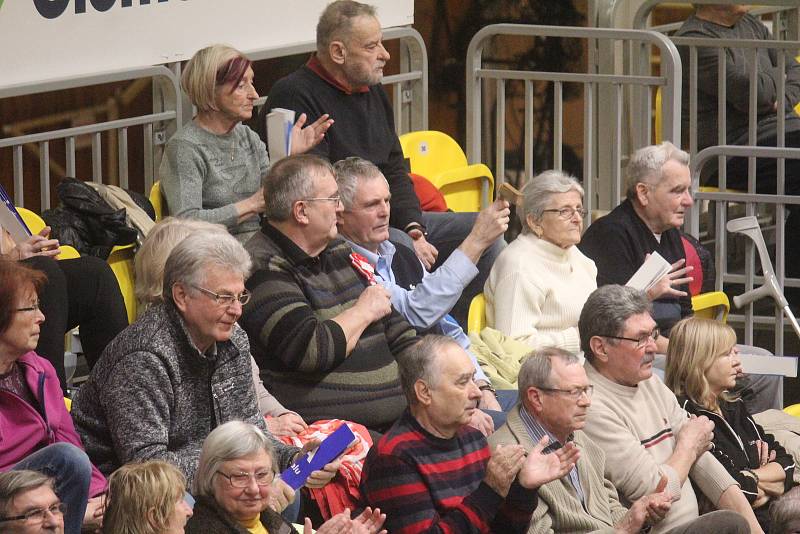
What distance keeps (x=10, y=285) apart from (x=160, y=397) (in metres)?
0.49

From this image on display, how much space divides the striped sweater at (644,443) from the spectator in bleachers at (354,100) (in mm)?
1244

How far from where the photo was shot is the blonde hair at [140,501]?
371cm

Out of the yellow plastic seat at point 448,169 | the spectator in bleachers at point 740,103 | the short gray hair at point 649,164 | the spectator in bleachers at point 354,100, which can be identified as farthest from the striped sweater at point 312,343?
the spectator in bleachers at point 740,103

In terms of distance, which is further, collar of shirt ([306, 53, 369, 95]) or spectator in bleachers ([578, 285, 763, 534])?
collar of shirt ([306, 53, 369, 95])

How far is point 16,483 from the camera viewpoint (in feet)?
11.9

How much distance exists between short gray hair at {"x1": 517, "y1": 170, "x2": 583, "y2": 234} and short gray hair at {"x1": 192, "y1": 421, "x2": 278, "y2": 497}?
233 cm

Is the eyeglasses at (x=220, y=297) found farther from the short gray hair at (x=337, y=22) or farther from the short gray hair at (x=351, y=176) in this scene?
the short gray hair at (x=337, y=22)

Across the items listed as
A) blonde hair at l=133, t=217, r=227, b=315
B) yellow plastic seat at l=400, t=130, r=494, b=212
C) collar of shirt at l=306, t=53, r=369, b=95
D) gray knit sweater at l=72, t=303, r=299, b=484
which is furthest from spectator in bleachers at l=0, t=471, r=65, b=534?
yellow plastic seat at l=400, t=130, r=494, b=212

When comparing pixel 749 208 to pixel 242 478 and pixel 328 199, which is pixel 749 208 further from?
pixel 242 478

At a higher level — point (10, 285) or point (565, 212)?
point (10, 285)

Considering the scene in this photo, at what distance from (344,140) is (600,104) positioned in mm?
3185

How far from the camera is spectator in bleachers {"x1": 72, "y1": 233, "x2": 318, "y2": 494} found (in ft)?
13.9

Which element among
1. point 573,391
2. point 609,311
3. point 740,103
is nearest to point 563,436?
point 573,391

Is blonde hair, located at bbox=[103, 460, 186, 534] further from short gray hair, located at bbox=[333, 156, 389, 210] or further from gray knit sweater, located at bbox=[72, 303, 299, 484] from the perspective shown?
short gray hair, located at bbox=[333, 156, 389, 210]
